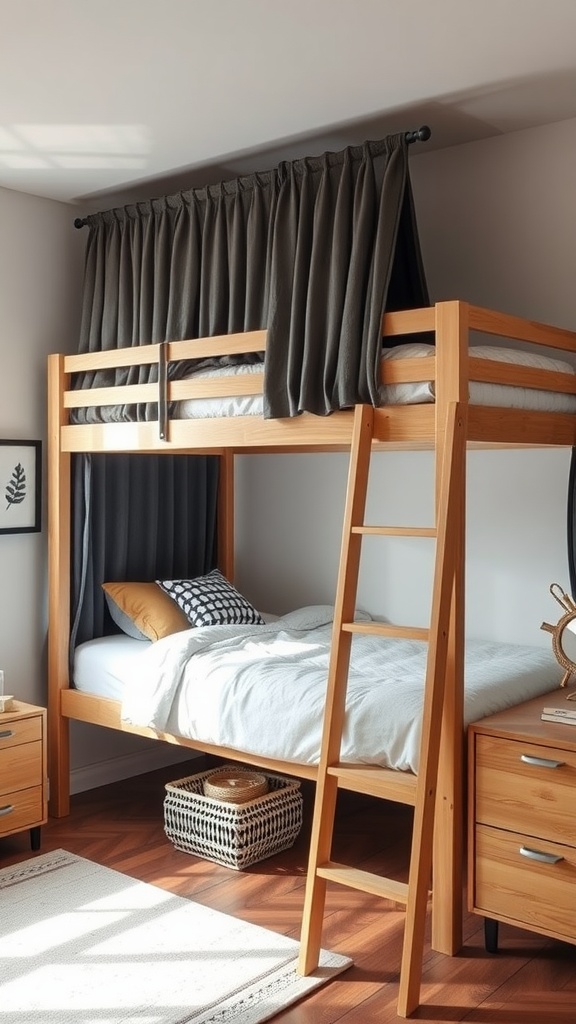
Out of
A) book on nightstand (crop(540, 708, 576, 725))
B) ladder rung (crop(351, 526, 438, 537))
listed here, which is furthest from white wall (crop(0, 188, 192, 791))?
book on nightstand (crop(540, 708, 576, 725))

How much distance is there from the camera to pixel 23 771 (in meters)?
3.61

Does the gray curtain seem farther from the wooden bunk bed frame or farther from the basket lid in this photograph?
the basket lid

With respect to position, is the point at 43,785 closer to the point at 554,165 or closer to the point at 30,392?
the point at 30,392

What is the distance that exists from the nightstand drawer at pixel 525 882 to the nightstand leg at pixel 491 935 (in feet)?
0.17

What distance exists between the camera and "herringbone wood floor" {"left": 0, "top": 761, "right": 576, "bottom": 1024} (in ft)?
8.30

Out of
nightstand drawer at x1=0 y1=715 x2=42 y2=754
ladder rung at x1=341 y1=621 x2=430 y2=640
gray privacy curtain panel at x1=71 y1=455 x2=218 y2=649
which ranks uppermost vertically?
gray privacy curtain panel at x1=71 y1=455 x2=218 y2=649

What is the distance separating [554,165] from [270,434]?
57.3 inches

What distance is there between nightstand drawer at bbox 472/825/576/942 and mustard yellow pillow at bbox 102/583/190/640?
169 cm

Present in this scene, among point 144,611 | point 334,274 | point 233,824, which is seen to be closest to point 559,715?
point 233,824

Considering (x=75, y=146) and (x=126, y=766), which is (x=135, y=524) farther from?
(x=75, y=146)

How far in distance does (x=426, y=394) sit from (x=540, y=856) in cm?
132

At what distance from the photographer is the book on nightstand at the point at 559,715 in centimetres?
277

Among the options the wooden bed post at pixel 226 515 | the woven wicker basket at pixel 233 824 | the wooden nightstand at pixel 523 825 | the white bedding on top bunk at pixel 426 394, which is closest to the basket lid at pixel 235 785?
the woven wicker basket at pixel 233 824

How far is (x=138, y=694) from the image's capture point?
3.57 m
